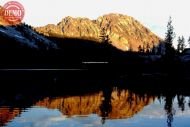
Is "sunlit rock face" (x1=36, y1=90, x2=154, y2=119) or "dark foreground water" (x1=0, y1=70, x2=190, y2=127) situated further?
"sunlit rock face" (x1=36, y1=90, x2=154, y2=119)

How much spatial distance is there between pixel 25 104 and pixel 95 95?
19.1 m

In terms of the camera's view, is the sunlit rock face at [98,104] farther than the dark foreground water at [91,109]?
Yes

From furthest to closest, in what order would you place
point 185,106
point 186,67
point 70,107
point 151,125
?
1. point 186,67
2. point 185,106
3. point 70,107
4. point 151,125

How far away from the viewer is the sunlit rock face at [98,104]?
2154 inches

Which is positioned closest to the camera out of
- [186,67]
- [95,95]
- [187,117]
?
[187,117]

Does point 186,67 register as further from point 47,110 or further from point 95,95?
point 47,110

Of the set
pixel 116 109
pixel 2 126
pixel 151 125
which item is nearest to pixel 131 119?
pixel 151 125

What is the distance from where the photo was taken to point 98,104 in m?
63.3

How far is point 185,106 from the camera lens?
212ft

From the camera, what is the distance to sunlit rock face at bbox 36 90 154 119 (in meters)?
54.7

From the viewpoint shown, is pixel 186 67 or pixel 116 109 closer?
pixel 116 109

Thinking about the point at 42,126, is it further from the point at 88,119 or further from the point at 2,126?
the point at 88,119

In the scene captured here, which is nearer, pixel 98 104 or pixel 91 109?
pixel 91 109

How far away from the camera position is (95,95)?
76125mm
